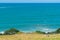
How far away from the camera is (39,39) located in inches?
707

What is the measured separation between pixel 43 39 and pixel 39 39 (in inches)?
11.5

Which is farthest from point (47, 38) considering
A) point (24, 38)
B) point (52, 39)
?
point (24, 38)

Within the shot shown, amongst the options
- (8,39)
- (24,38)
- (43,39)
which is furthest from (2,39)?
(43,39)

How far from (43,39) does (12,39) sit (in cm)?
217

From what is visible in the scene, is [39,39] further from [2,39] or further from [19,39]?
[2,39]

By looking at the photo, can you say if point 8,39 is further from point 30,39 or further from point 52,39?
point 52,39

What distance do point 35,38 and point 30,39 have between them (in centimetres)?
63

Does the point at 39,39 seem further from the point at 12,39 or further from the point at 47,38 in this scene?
the point at 12,39

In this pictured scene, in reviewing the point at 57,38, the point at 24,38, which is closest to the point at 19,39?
the point at 24,38

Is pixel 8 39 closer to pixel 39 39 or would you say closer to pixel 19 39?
pixel 19 39

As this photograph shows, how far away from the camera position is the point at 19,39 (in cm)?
1762

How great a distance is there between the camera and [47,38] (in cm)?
1833

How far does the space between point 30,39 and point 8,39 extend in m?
1.54

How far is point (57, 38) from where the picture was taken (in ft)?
60.1
